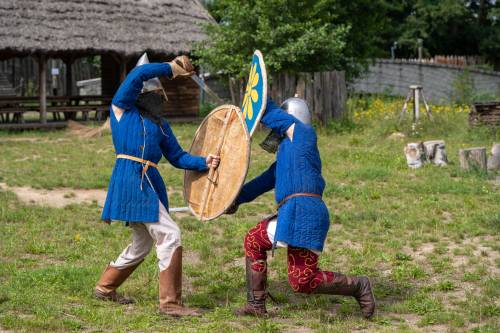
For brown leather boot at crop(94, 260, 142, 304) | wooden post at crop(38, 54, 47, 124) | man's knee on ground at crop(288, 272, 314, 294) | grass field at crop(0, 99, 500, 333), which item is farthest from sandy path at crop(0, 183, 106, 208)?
wooden post at crop(38, 54, 47, 124)

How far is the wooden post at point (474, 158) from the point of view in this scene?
445 inches

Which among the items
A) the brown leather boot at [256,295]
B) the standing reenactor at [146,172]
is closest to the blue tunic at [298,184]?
the brown leather boot at [256,295]

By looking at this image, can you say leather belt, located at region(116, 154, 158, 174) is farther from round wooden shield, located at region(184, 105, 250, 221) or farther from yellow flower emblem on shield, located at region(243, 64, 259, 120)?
yellow flower emblem on shield, located at region(243, 64, 259, 120)

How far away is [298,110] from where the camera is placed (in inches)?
219

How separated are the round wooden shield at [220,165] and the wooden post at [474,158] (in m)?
6.27

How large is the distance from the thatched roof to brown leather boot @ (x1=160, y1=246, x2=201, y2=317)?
14.0 m

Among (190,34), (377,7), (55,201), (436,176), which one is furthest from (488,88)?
(55,201)

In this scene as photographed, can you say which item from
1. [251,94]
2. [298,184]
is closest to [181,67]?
[251,94]

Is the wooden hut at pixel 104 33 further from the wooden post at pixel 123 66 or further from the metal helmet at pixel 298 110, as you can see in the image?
the metal helmet at pixel 298 110

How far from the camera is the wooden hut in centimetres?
1909

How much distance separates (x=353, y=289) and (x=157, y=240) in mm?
1340

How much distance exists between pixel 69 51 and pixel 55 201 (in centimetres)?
1031

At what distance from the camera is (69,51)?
19703 millimetres

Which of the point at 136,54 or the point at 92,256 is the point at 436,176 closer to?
the point at 92,256
